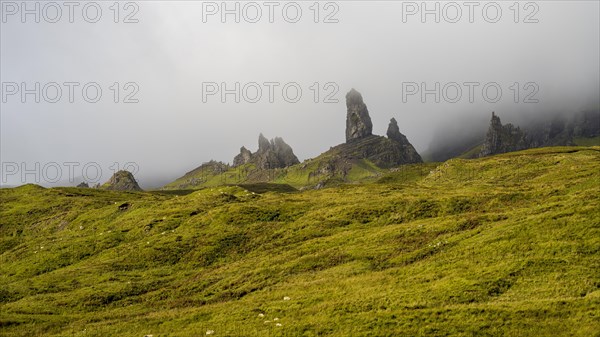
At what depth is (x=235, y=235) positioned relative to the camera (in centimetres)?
7400

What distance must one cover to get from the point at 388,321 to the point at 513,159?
136868 millimetres

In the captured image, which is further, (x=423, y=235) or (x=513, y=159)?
(x=513, y=159)

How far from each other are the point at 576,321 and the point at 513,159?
134 m

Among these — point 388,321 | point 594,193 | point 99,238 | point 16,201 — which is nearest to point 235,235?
point 99,238

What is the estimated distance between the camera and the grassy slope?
111 ft

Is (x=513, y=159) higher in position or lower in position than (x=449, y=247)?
higher

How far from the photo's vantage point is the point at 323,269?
54094 millimetres

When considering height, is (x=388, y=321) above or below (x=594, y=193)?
below

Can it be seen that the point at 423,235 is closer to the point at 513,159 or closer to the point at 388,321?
the point at 388,321

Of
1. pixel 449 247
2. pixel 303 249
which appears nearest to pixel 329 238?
pixel 303 249

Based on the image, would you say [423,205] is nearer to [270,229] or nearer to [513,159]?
[270,229]

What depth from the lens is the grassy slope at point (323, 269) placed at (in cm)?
3388

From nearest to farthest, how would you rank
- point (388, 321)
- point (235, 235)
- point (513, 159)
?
point (388, 321)
point (235, 235)
point (513, 159)

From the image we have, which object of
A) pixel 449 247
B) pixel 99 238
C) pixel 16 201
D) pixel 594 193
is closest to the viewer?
pixel 449 247
